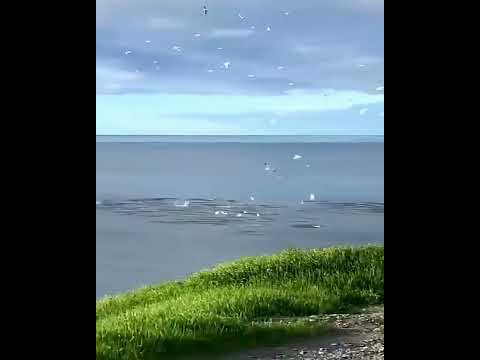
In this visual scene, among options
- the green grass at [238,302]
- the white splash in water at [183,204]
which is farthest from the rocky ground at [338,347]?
the white splash in water at [183,204]

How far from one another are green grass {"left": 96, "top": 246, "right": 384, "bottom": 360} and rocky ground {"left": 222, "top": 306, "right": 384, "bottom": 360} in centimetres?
20

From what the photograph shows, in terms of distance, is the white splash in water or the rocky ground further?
the white splash in water

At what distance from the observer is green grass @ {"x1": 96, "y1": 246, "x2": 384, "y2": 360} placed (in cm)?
455

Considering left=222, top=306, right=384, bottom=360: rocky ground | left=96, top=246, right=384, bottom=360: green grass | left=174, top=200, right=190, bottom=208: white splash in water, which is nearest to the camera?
left=222, top=306, right=384, bottom=360: rocky ground

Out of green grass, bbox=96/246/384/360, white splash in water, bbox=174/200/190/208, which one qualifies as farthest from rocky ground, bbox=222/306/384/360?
white splash in water, bbox=174/200/190/208

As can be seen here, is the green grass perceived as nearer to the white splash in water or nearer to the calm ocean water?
the calm ocean water

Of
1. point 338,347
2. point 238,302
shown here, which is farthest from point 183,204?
point 338,347

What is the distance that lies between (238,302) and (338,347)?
4.50ft
